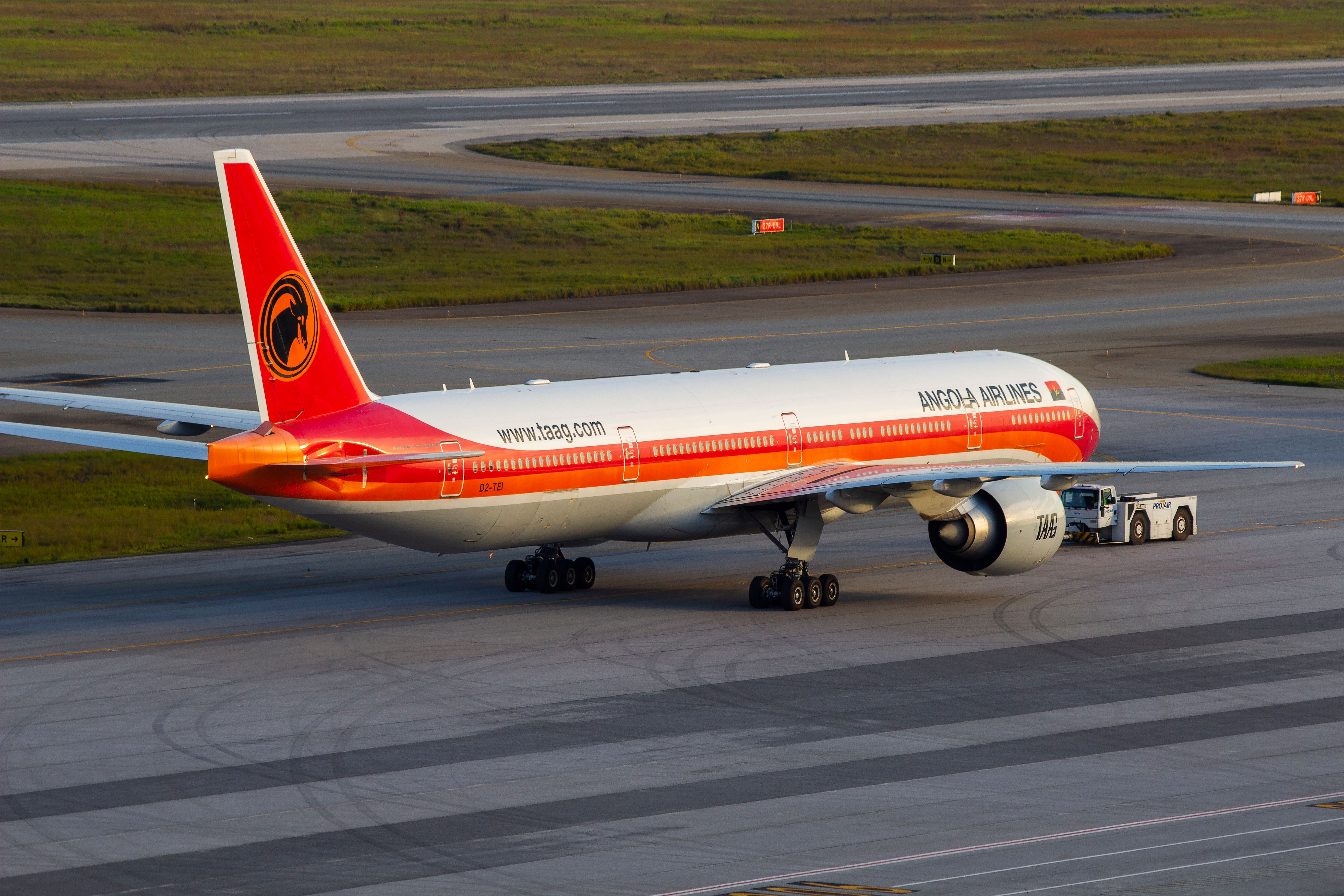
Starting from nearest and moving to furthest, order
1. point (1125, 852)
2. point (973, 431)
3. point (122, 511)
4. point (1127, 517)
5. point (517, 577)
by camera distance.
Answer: point (1125, 852), point (517, 577), point (973, 431), point (1127, 517), point (122, 511)

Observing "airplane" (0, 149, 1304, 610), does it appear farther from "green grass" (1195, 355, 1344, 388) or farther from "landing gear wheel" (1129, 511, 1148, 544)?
"green grass" (1195, 355, 1344, 388)

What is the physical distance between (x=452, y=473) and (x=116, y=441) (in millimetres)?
6801

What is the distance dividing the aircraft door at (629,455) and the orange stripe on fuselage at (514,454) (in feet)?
0.33

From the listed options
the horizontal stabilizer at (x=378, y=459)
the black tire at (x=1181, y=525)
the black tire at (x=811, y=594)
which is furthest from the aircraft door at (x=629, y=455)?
the black tire at (x=1181, y=525)

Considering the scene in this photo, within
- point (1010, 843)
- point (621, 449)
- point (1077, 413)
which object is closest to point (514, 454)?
point (621, 449)

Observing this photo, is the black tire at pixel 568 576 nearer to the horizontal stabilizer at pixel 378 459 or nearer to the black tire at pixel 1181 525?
the horizontal stabilizer at pixel 378 459

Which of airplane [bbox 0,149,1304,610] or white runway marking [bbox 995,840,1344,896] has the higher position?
airplane [bbox 0,149,1304,610]

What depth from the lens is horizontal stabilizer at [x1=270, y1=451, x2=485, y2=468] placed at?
107 feet

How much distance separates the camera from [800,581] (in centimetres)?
3741

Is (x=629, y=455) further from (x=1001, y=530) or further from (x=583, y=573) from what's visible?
(x=1001, y=530)

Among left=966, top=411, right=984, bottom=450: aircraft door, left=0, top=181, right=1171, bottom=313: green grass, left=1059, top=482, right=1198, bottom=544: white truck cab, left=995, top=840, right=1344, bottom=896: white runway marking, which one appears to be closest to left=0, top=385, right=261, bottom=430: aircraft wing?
left=966, top=411, right=984, bottom=450: aircraft door

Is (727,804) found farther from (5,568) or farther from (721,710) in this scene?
(5,568)

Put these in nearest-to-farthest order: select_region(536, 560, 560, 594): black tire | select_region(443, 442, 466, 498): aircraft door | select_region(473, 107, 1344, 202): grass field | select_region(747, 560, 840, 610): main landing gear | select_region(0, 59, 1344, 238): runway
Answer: select_region(443, 442, 466, 498): aircraft door
select_region(747, 560, 840, 610): main landing gear
select_region(536, 560, 560, 594): black tire
select_region(0, 59, 1344, 238): runway
select_region(473, 107, 1344, 202): grass field

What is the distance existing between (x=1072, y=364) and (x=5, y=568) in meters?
41.4
